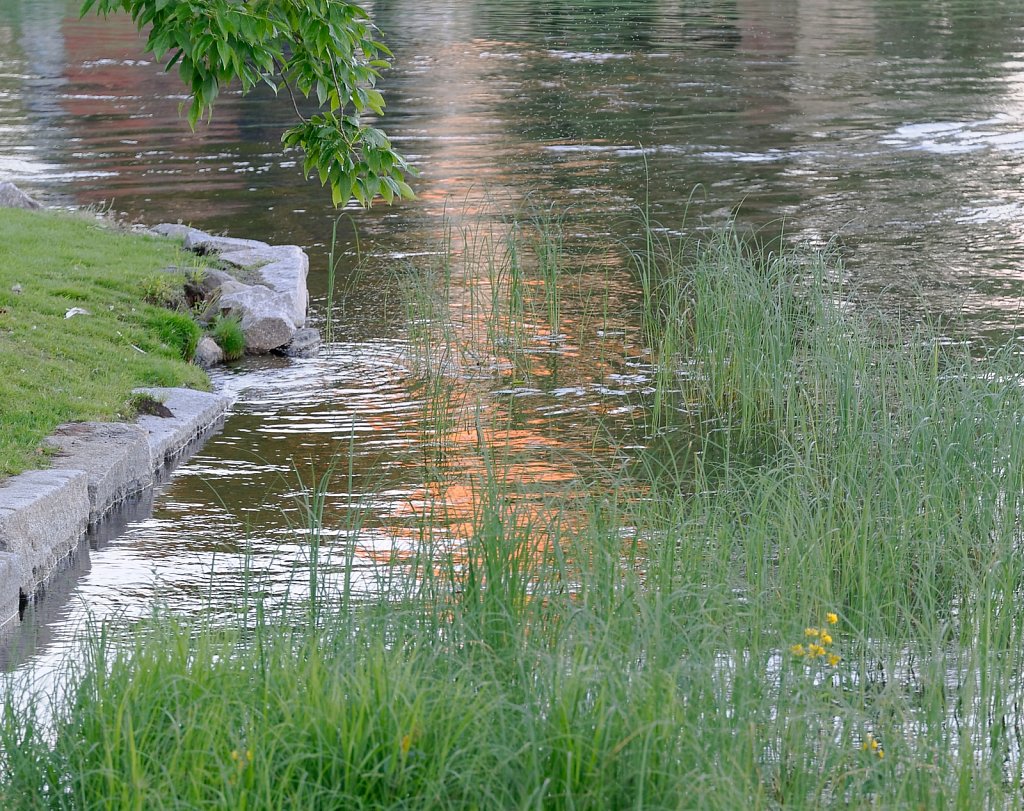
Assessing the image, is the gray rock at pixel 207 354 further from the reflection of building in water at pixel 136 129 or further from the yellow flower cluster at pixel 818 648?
the yellow flower cluster at pixel 818 648

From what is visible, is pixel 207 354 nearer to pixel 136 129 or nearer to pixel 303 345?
pixel 303 345

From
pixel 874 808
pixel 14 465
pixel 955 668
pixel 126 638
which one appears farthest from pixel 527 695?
pixel 14 465

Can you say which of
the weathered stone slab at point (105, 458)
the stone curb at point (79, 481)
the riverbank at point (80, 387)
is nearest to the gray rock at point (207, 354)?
the riverbank at point (80, 387)

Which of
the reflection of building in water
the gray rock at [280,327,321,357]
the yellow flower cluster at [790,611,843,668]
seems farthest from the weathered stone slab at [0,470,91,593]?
the reflection of building in water

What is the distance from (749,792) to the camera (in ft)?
12.5

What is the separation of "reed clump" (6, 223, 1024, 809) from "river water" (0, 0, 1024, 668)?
819 millimetres

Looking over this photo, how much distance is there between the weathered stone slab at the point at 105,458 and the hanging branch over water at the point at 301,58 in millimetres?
1904

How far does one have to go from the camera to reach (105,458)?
7.61 metres

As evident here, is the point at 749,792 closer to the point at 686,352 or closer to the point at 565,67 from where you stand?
the point at 686,352

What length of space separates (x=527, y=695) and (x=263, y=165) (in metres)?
15.8

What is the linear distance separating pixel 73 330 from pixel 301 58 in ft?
11.6

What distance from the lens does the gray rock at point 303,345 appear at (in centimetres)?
1088

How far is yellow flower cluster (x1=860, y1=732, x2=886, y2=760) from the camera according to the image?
4.13 m

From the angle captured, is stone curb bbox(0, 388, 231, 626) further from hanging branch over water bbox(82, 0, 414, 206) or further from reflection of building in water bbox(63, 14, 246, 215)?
reflection of building in water bbox(63, 14, 246, 215)
